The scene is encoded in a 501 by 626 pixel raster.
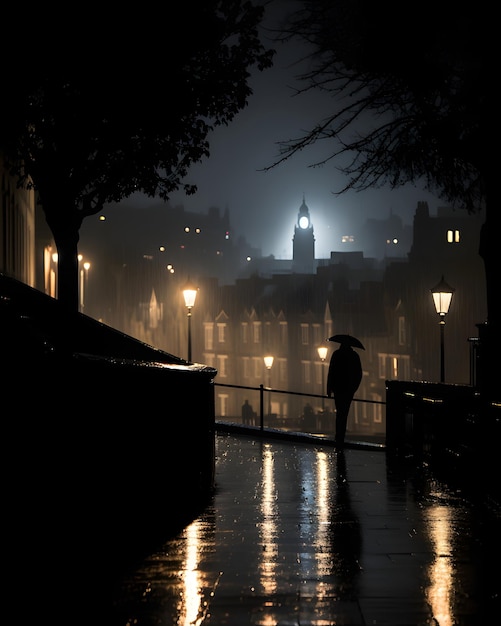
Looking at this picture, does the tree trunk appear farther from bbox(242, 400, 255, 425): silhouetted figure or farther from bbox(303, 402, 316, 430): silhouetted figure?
bbox(303, 402, 316, 430): silhouetted figure

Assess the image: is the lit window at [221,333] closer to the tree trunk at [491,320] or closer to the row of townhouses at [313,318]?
the row of townhouses at [313,318]

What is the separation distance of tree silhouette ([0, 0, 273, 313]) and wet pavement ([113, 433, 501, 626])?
6.72m

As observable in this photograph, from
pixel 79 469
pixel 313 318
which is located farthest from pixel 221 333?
pixel 79 469

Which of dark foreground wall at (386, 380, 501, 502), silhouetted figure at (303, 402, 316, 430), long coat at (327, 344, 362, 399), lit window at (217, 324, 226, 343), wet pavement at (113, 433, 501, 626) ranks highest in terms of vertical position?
lit window at (217, 324, 226, 343)

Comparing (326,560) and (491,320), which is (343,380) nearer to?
(491,320)

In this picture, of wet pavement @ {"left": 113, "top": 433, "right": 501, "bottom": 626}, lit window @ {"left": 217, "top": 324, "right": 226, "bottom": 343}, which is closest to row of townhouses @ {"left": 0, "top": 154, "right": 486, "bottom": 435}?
lit window @ {"left": 217, "top": 324, "right": 226, "bottom": 343}

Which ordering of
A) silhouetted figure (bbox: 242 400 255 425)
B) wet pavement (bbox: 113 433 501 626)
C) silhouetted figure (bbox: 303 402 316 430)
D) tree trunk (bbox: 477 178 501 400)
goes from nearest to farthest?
1. wet pavement (bbox: 113 433 501 626)
2. tree trunk (bbox: 477 178 501 400)
3. silhouetted figure (bbox: 242 400 255 425)
4. silhouetted figure (bbox: 303 402 316 430)

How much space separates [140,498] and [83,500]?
1.58 meters

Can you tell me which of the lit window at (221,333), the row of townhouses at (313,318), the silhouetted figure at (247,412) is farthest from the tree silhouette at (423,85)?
the lit window at (221,333)

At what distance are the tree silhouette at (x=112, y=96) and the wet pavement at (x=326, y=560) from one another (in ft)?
22.0

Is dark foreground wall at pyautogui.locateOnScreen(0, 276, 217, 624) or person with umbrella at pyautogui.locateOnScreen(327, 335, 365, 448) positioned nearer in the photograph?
dark foreground wall at pyautogui.locateOnScreen(0, 276, 217, 624)

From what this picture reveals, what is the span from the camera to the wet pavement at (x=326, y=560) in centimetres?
528

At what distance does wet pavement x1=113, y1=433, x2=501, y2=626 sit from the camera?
528cm

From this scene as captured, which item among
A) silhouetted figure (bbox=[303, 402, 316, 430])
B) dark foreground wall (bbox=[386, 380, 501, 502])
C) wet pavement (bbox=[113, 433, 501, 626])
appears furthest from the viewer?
silhouetted figure (bbox=[303, 402, 316, 430])
